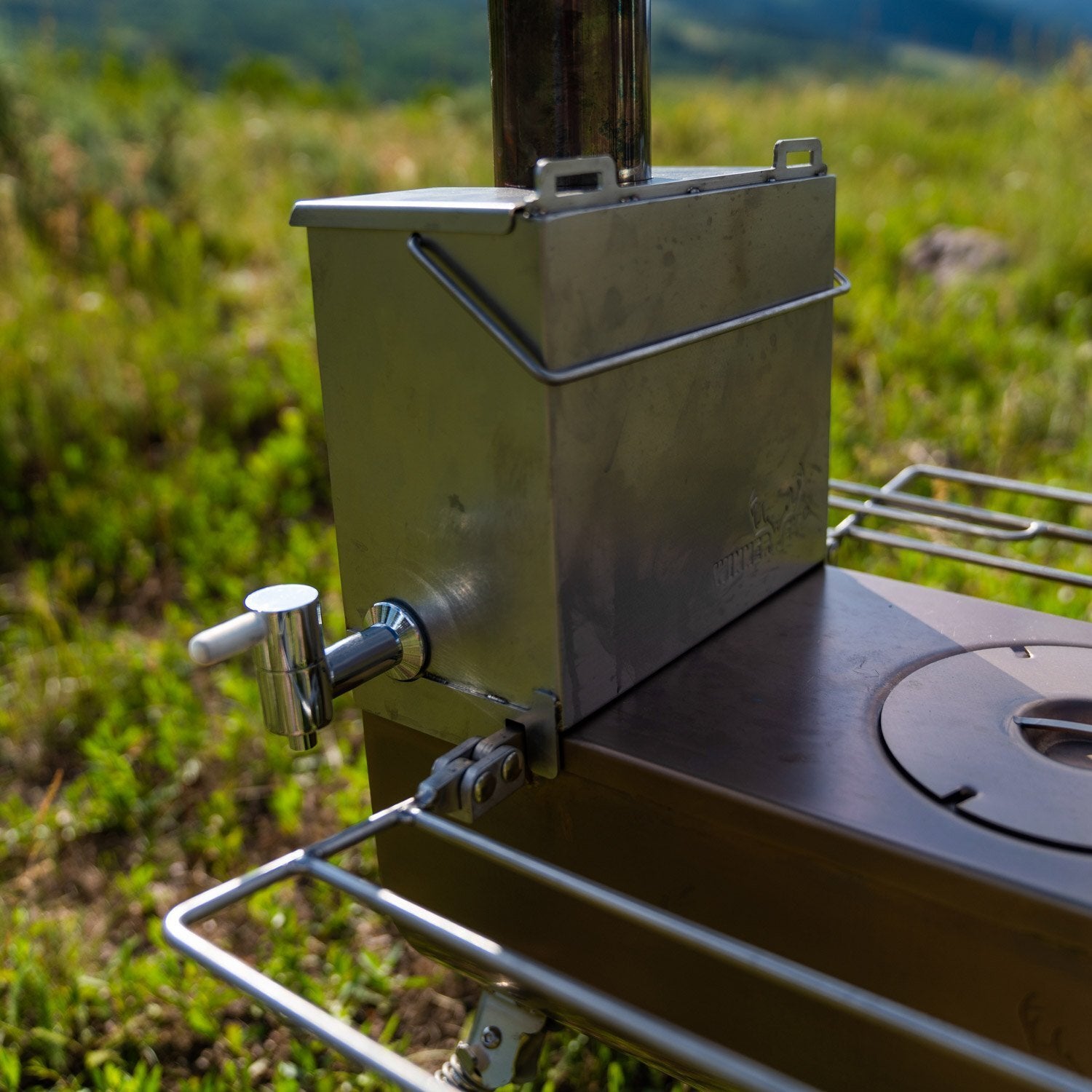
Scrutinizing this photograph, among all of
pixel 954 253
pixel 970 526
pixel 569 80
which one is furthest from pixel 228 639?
pixel 954 253

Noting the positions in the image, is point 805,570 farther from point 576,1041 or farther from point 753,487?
point 576,1041

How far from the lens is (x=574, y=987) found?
749 millimetres

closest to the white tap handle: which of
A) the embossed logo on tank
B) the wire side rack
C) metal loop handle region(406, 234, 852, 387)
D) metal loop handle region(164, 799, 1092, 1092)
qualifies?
metal loop handle region(164, 799, 1092, 1092)

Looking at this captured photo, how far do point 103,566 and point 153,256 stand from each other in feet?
6.55

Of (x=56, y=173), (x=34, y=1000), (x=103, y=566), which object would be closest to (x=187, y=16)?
(x=56, y=173)

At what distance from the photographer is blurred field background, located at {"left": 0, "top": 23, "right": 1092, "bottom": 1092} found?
5.88ft

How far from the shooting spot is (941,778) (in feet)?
3.43

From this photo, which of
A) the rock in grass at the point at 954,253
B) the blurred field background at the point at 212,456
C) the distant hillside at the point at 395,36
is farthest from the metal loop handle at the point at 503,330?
the distant hillside at the point at 395,36

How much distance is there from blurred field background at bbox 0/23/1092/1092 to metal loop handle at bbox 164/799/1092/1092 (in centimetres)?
91

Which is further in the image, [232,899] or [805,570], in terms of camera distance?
[805,570]

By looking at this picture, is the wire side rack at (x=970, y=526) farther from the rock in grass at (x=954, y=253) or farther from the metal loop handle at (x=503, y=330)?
the rock in grass at (x=954, y=253)

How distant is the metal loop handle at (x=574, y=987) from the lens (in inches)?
26.5

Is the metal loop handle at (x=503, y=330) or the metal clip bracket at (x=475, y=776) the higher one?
the metal loop handle at (x=503, y=330)

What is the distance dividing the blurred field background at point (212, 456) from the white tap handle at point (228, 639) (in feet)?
3.09
